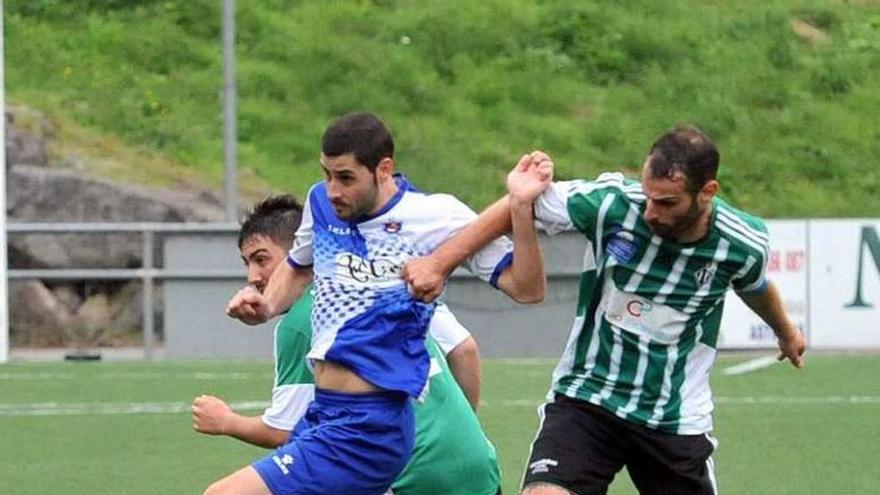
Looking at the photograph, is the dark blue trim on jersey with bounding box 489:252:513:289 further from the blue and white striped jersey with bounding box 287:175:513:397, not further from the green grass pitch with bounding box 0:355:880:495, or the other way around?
the green grass pitch with bounding box 0:355:880:495

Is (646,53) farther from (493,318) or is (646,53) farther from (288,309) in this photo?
(288,309)

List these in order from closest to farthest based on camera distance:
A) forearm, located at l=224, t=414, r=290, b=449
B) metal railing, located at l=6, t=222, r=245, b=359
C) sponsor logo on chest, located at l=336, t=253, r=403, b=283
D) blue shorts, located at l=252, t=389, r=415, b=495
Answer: blue shorts, located at l=252, t=389, r=415, b=495 → sponsor logo on chest, located at l=336, t=253, r=403, b=283 → forearm, located at l=224, t=414, r=290, b=449 → metal railing, located at l=6, t=222, r=245, b=359

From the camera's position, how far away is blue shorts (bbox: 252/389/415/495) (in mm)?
5281

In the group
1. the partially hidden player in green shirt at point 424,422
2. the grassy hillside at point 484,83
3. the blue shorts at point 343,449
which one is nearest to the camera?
the blue shorts at point 343,449

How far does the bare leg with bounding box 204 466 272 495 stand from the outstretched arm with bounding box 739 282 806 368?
1744mm

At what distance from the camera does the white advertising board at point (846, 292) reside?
1722 centimetres

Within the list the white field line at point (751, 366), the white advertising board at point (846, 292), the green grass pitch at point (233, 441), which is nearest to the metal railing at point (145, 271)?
the green grass pitch at point (233, 441)

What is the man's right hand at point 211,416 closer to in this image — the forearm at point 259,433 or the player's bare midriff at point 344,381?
the forearm at point 259,433

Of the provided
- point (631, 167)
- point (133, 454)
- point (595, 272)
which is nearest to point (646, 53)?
point (631, 167)

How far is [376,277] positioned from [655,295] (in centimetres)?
93

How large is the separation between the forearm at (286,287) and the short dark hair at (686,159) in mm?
1082

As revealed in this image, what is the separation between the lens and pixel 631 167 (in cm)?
2264

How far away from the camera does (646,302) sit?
5820mm

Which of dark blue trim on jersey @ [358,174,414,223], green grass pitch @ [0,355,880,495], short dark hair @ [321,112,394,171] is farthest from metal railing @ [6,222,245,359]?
short dark hair @ [321,112,394,171]
